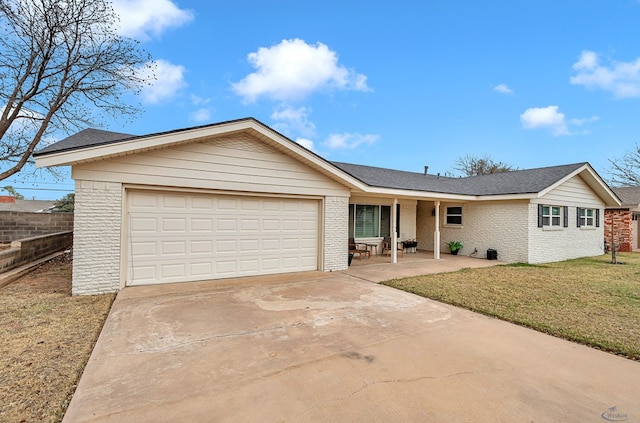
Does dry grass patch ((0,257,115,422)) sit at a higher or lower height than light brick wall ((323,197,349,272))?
lower

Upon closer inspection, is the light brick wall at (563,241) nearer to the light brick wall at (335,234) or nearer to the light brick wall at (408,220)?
the light brick wall at (408,220)

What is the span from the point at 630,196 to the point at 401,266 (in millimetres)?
19534

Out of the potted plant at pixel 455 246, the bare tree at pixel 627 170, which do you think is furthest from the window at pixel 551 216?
the bare tree at pixel 627 170

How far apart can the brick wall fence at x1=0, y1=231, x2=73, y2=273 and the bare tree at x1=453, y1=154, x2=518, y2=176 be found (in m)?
37.3

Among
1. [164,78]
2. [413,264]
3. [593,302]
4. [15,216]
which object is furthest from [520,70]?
[15,216]

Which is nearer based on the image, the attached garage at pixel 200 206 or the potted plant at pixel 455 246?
the attached garage at pixel 200 206

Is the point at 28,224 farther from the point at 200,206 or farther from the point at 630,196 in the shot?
the point at 630,196

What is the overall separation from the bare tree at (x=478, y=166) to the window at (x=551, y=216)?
78.7ft

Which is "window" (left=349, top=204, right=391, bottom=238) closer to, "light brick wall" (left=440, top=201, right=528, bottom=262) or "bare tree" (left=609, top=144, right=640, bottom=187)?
"light brick wall" (left=440, top=201, right=528, bottom=262)

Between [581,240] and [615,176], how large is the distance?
1503cm

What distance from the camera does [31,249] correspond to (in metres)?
Result: 8.98

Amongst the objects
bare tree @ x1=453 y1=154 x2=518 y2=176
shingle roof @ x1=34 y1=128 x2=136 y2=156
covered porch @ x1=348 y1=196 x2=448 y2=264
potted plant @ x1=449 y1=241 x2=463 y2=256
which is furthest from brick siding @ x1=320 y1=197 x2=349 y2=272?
bare tree @ x1=453 y1=154 x2=518 y2=176

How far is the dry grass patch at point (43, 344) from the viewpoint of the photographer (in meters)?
2.54

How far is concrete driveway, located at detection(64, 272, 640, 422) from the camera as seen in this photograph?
8.25 ft
